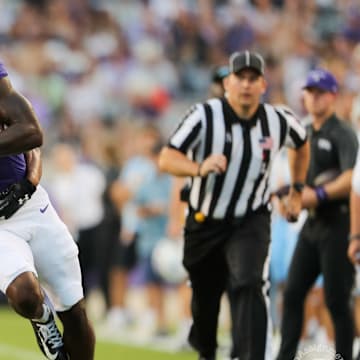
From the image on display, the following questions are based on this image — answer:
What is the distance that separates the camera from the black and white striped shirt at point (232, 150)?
268 inches

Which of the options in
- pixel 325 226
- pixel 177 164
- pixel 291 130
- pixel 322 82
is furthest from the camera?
pixel 322 82

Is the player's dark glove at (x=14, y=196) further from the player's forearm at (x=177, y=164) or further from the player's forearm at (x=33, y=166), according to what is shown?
the player's forearm at (x=177, y=164)

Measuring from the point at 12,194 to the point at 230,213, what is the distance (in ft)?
5.13

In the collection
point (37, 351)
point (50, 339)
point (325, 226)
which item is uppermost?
point (50, 339)

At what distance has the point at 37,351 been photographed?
9578 millimetres

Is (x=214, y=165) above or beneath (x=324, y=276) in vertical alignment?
above

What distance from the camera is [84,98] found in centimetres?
1567

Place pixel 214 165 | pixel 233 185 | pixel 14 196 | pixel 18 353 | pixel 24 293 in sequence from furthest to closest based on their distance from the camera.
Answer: pixel 18 353 → pixel 233 185 → pixel 214 165 → pixel 14 196 → pixel 24 293

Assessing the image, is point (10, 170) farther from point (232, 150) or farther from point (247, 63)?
point (247, 63)

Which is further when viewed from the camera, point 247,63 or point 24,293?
point 247,63

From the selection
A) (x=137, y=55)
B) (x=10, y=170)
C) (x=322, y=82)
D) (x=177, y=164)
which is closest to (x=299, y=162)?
(x=322, y=82)

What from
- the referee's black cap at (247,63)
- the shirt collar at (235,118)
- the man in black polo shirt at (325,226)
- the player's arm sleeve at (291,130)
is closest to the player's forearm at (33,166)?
the shirt collar at (235,118)

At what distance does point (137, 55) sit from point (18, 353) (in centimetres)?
742

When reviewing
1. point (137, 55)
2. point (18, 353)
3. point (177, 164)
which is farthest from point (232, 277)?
point (137, 55)
